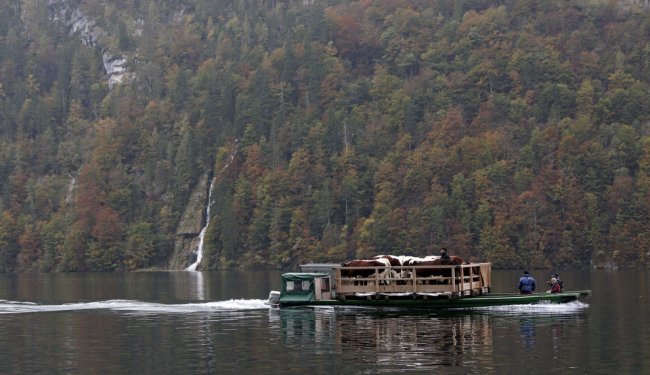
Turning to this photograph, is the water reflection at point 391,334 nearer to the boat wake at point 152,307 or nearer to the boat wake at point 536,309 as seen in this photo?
the boat wake at point 536,309

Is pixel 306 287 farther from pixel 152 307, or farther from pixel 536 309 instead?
pixel 536 309

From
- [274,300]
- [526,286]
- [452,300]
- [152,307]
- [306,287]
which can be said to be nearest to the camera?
[452,300]

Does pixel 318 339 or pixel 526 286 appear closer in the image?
pixel 318 339

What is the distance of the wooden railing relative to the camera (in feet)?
258

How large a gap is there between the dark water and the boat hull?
0.66 m

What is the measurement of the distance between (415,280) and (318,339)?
18252 mm

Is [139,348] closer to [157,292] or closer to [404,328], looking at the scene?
[404,328]

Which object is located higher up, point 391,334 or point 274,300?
point 274,300

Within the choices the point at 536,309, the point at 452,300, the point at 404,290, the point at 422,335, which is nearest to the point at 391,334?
the point at 422,335

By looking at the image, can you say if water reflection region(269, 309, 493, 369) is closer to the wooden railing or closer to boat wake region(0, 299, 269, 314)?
the wooden railing

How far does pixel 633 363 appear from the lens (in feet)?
164

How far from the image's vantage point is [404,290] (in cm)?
8006

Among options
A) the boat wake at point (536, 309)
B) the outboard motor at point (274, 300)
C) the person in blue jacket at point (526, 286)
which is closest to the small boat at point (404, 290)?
the boat wake at point (536, 309)

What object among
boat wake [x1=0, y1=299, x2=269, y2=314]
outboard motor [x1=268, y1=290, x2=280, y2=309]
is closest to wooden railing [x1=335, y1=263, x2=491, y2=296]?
outboard motor [x1=268, y1=290, x2=280, y2=309]
